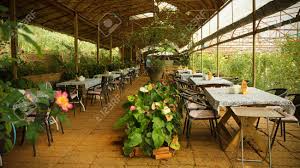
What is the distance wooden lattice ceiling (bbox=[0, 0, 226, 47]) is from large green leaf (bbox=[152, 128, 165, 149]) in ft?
15.4

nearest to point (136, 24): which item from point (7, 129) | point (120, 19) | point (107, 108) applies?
point (120, 19)

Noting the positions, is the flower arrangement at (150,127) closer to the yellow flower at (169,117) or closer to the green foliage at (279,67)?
the yellow flower at (169,117)

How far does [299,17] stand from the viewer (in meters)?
3.95

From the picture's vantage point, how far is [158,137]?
3.61 meters

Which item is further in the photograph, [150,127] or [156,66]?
[156,66]

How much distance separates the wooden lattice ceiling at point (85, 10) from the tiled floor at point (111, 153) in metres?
A: 3.77

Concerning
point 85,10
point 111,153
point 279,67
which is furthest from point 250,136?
point 85,10

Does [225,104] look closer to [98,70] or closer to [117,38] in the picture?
[98,70]

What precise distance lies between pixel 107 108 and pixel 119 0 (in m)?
5.33

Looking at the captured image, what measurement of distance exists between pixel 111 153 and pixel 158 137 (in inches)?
26.6

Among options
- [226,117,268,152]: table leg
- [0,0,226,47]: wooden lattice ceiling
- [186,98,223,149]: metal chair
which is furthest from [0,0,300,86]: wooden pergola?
[186,98,223,149]: metal chair

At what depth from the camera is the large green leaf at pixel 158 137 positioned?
357cm

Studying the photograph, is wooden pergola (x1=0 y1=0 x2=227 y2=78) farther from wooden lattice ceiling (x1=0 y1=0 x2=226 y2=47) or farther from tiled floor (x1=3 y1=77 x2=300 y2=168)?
tiled floor (x1=3 y1=77 x2=300 y2=168)

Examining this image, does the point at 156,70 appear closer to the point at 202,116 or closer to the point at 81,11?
the point at 81,11
